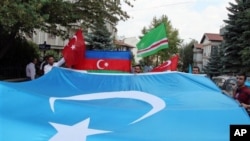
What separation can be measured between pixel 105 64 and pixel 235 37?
97.7 feet

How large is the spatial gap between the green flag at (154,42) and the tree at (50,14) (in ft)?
15.4

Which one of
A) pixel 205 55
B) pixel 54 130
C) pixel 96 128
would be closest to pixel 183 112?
pixel 96 128

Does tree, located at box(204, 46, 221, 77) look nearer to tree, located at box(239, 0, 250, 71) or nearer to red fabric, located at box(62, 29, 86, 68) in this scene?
tree, located at box(239, 0, 250, 71)

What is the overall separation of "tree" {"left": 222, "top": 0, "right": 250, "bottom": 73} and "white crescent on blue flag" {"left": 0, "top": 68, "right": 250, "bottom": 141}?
32.5 metres

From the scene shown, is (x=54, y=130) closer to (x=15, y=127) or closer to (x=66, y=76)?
(x=15, y=127)

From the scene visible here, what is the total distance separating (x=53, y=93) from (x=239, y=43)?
34600mm

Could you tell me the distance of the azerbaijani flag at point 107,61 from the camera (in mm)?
12434

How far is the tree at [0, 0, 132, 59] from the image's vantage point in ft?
58.7

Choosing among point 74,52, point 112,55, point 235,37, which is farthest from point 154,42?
point 235,37

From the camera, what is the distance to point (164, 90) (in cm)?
850

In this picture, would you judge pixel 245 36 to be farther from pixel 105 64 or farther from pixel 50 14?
pixel 105 64

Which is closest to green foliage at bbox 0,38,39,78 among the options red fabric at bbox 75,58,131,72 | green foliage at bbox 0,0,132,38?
green foliage at bbox 0,0,132,38

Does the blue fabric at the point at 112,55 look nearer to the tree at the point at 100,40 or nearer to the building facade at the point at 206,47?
the tree at the point at 100,40

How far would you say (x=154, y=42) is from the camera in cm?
1586
